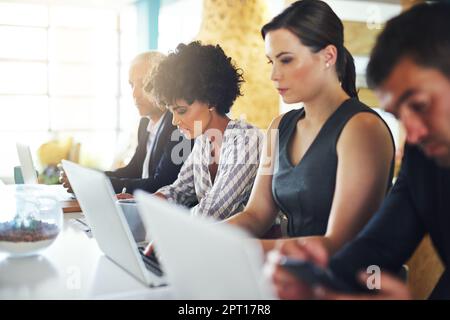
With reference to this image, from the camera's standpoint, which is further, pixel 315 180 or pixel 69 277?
pixel 315 180

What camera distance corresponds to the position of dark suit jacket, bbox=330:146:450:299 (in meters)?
1.17

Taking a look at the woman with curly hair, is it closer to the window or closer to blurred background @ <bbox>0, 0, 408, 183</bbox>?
blurred background @ <bbox>0, 0, 408, 183</bbox>

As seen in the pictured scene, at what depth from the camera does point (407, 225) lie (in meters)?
1.22

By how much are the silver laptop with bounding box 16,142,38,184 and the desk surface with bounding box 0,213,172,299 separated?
34.9 inches

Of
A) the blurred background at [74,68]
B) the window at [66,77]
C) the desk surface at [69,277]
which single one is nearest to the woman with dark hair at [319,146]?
the desk surface at [69,277]

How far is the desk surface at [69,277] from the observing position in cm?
118

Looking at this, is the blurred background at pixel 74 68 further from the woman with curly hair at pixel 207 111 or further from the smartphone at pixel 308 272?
the smartphone at pixel 308 272

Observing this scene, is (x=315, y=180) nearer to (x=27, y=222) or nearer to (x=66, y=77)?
(x=27, y=222)

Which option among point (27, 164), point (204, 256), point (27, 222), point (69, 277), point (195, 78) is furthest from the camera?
point (27, 164)

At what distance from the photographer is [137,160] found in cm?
319

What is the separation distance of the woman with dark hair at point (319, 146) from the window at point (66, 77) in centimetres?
551

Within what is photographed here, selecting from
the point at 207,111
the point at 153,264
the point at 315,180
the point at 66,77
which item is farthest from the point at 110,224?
the point at 66,77

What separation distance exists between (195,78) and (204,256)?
147cm
